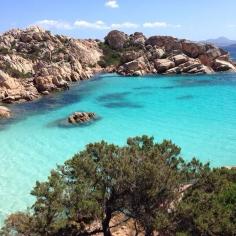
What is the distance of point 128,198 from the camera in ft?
52.6

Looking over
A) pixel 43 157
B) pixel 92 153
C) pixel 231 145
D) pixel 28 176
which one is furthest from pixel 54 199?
pixel 231 145

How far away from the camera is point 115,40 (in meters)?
113

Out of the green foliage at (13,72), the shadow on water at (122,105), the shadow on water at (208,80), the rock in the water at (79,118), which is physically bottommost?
the shadow on water at (208,80)

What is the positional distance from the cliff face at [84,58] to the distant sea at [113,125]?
675cm

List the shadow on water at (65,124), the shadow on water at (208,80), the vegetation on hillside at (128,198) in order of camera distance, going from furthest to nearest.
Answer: the shadow on water at (208,80), the shadow on water at (65,124), the vegetation on hillside at (128,198)

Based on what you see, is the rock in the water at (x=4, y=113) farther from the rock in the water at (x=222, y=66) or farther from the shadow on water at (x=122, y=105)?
the rock in the water at (x=222, y=66)

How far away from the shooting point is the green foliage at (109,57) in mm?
103000

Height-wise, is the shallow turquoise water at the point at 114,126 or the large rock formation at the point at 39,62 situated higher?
the large rock formation at the point at 39,62

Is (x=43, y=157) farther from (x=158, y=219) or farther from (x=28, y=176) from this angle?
(x=158, y=219)

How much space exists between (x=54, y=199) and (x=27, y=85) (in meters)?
53.1

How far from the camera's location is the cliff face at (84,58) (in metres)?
69.9

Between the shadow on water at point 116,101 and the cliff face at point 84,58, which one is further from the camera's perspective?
the cliff face at point 84,58

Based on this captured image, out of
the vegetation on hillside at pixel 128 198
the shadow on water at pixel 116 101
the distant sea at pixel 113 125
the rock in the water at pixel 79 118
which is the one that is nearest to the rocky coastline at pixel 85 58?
the distant sea at pixel 113 125

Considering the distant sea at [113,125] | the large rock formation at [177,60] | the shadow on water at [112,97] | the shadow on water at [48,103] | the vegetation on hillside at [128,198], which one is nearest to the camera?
the vegetation on hillside at [128,198]
